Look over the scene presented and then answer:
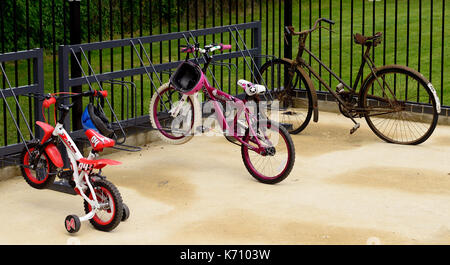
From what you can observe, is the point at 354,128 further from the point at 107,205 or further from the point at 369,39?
the point at 107,205

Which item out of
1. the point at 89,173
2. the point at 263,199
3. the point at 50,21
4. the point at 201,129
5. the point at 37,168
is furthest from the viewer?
the point at 50,21

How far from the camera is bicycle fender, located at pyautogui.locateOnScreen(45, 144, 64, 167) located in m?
7.58

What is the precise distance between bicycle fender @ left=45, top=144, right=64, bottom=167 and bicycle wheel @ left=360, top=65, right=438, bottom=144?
12.2 feet

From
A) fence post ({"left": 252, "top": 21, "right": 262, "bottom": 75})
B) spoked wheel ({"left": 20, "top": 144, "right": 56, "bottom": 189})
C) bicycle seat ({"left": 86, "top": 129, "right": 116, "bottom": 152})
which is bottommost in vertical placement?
spoked wheel ({"left": 20, "top": 144, "right": 56, "bottom": 189})

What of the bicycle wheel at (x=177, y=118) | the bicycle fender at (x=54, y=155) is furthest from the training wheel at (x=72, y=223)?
the bicycle wheel at (x=177, y=118)

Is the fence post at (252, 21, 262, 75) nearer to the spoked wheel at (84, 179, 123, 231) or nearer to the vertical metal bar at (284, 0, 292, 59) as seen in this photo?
the vertical metal bar at (284, 0, 292, 59)

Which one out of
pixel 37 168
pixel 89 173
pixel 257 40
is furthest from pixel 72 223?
pixel 257 40

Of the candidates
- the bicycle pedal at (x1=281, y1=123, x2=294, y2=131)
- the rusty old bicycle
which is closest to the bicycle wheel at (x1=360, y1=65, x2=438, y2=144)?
the rusty old bicycle

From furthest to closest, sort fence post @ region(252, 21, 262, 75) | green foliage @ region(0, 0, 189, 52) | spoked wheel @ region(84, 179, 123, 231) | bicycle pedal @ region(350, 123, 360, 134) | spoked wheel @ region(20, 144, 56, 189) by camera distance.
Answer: green foliage @ region(0, 0, 189, 52)
fence post @ region(252, 21, 262, 75)
bicycle pedal @ region(350, 123, 360, 134)
spoked wheel @ region(20, 144, 56, 189)
spoked wheel @ region(84, 179, 123, 231)

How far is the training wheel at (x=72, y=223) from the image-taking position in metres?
6.99

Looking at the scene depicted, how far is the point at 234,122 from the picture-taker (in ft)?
28.5

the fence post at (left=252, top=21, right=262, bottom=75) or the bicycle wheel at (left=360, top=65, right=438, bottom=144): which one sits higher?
the fence post at (left=252, top=21, right=262, bottom=75)

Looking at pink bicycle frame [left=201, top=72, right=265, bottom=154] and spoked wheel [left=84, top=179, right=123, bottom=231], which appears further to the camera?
pink bicycle frame [left=201, top=72, right=265, bottom=154]

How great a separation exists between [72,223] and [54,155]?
0.82 meters
